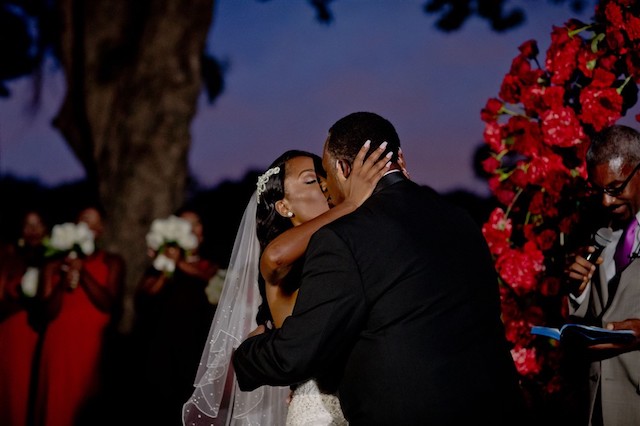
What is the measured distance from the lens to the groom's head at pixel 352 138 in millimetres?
2533

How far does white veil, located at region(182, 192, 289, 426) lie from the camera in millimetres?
3391

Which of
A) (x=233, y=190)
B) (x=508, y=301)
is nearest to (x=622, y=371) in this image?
(x=508, y=301)

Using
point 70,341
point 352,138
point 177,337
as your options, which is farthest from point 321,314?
point 70,341

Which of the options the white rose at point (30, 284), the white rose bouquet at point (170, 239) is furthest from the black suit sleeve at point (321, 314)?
the white rose at point (30, 284)

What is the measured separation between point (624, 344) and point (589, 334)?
21cm

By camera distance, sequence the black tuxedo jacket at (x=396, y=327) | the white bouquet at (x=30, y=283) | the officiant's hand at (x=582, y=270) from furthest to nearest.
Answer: the white bouquet at (x=30, y=283) < the officiant's hand at (x=582, y=270) < the black tuxedo jacket at (x=396, y=327)

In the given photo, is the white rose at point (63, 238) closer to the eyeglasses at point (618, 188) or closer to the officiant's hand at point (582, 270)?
the officiant's hand at point (582, 270)

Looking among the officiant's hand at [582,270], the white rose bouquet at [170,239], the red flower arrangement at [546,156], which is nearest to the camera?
the officiant's hand at [582,270]

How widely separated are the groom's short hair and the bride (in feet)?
1.34

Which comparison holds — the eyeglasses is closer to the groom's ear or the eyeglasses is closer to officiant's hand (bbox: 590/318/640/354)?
officiant's hand (bbox: 590/318/640/354)

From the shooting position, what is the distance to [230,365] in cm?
360

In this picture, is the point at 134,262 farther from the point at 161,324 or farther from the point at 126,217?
the point at 161,324

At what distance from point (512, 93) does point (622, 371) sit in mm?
1681

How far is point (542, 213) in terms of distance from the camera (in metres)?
3.98
